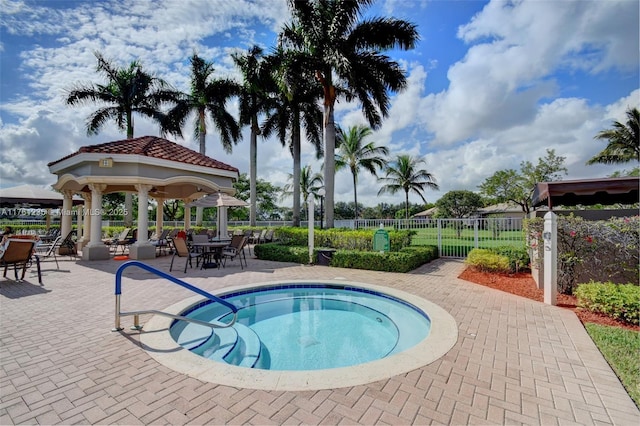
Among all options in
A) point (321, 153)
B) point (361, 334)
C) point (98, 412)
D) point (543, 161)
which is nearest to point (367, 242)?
point (361, 334)

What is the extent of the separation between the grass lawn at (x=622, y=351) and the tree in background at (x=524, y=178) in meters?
23.8

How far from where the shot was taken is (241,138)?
23828 mm

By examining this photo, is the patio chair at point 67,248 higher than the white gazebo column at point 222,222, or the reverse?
the white gazebo column at point 222,222

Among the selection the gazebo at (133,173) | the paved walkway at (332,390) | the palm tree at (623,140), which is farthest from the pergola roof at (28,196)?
the palm tree at (623,140)

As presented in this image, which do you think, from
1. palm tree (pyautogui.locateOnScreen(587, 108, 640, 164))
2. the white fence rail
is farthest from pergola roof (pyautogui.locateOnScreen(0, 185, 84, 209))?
palm tree (pyautogui.locateOnScreen(587, 108, 640, 164))

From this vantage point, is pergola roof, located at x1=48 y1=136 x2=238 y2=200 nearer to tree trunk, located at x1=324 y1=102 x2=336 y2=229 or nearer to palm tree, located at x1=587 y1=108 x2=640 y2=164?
tree trunk, located at x1=324 y1=102 x2=336 y2=229

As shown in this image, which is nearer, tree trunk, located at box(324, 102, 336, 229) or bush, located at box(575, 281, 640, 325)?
bush, located at box(575, 281, 640, 325)

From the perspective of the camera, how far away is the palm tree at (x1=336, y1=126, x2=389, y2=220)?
28203 mm

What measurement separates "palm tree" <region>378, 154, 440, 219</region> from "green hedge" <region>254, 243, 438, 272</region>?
2135 cm

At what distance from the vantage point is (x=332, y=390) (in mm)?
2943

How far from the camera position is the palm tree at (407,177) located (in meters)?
32.6

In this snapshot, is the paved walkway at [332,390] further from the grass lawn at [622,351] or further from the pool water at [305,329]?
the pool water at [305,329]

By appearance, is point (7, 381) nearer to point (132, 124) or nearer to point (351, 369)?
point (351, 369)

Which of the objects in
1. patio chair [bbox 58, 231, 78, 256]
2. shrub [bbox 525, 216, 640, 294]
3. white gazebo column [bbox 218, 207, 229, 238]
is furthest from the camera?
white gazebo column [bbox 218, 207, 229, 238]
